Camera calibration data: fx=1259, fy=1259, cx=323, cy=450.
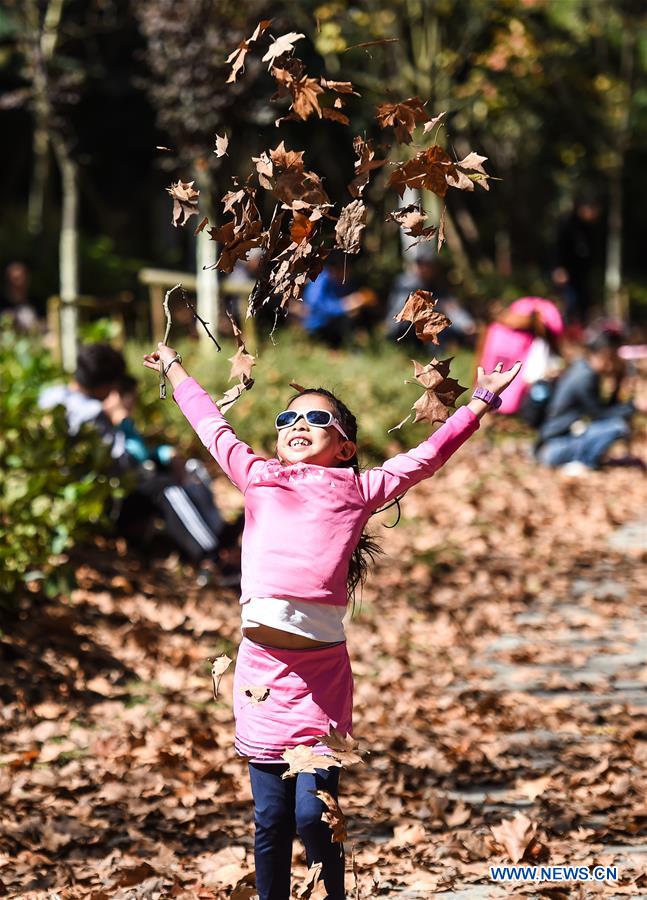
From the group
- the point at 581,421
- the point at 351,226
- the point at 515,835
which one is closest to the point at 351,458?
the point at 351,226

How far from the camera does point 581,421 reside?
35.3 ft

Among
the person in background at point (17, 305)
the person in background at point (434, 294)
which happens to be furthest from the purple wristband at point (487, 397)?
the person in background at point (17, 305)

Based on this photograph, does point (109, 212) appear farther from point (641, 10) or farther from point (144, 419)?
point (144, 419)

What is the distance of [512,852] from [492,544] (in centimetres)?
458

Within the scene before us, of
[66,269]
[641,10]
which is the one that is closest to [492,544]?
[66,269]

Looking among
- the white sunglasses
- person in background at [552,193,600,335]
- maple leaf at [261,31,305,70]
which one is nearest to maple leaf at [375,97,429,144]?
maple leaf at [261,31,305,70]

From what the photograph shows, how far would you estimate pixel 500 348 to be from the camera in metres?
11.3

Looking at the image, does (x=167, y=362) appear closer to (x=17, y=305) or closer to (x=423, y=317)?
(x=423, y=317)

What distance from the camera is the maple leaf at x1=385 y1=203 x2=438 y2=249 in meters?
3.37

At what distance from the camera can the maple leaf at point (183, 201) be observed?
11.2 feet

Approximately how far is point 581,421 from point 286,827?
7959 mm

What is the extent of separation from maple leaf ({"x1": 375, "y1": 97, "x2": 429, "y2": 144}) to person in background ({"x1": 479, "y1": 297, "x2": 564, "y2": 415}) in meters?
7.81

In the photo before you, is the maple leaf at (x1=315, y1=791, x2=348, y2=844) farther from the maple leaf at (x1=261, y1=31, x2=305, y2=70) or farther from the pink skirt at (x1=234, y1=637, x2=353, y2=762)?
the maple leaf at (x1=261, y1=31, x2=305, y2=70)

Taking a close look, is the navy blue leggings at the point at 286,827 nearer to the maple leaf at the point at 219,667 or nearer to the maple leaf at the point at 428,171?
the maple leaf at the point at 219,667
